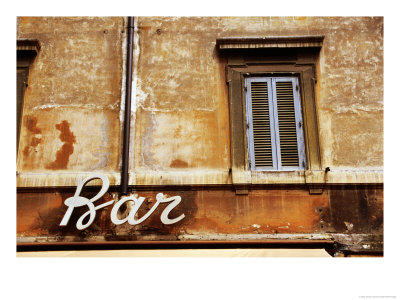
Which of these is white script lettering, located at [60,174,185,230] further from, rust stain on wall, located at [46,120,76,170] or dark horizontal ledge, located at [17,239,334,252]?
rust stain on wall, located at [46,120,76,170]

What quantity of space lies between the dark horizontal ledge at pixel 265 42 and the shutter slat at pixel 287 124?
0.63 meters

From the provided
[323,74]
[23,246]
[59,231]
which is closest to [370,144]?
[323,74]

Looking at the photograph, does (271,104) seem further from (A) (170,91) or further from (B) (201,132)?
(A) (170,91)

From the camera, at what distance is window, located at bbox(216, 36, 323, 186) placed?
20.2 ft

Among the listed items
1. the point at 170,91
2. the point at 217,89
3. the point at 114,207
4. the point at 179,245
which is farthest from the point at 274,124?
the point at 114,207

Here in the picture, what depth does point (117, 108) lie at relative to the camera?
6.45m

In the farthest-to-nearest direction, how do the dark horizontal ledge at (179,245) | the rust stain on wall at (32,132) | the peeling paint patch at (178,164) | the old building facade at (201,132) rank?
the rust stain on wall at (32,132) → the peeling paint patch at (178,164) → the old building facade at (201,132) → the dark horizontal ledge at (179,245)

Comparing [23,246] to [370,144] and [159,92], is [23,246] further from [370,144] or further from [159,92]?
[370,144]

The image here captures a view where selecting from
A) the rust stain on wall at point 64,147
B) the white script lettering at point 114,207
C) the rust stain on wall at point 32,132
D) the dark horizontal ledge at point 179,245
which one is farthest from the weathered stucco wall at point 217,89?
the rust stain on wall at point 32,132

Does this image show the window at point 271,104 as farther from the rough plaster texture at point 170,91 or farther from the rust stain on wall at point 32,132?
the rust stain on wall at point 32,132

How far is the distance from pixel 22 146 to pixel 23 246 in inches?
65.0

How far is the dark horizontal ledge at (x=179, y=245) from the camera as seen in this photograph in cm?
550

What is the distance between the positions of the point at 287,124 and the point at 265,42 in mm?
1433

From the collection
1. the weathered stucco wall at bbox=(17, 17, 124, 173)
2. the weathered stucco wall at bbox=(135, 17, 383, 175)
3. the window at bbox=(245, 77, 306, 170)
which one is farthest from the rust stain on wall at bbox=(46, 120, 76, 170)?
the window at bbox=(245, 77, 306, 170)
